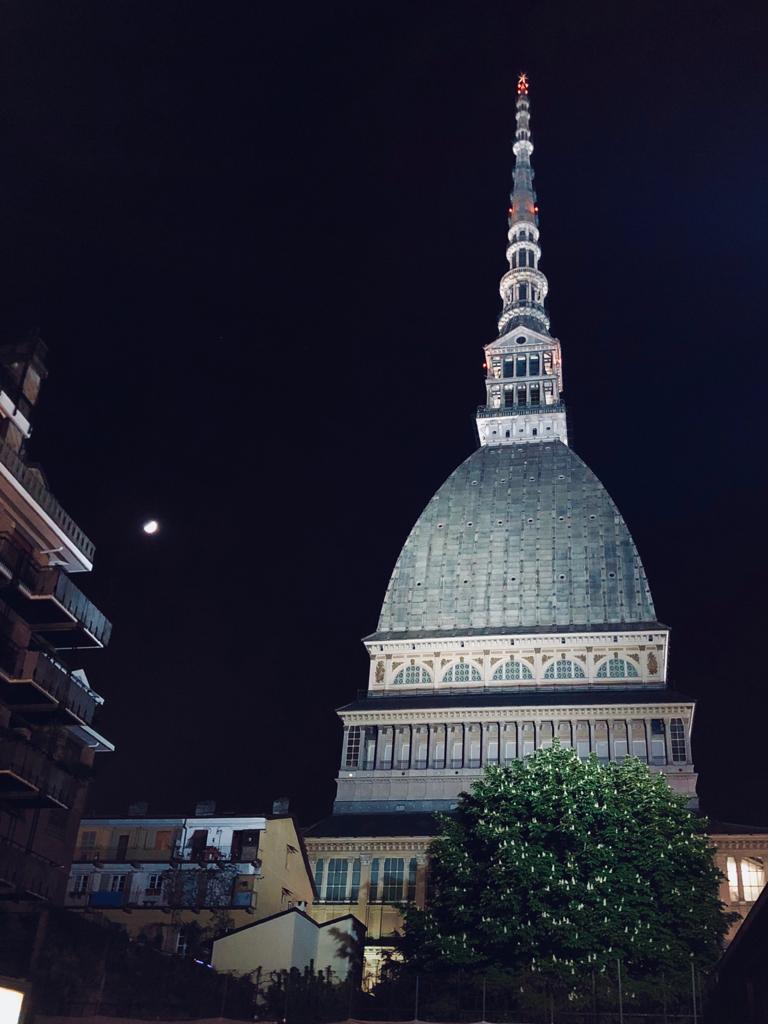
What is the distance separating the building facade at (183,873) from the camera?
2261 inches

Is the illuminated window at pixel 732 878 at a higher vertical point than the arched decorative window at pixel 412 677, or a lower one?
lower

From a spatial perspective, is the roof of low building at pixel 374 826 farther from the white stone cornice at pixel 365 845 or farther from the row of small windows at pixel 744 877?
the row of small windows at pixel 744 877

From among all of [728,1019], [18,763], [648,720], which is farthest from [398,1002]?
[648,720]

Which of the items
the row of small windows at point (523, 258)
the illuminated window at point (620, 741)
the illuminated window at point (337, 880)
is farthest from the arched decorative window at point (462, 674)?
the row of small windows at point (523, 258)

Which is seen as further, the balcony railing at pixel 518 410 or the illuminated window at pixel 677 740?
the balcony railing at pixel 518 410

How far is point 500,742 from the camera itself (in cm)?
8406

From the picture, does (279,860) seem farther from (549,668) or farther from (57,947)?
(549,668)

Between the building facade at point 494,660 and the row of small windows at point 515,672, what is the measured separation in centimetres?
12

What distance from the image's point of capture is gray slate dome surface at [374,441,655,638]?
311 feet

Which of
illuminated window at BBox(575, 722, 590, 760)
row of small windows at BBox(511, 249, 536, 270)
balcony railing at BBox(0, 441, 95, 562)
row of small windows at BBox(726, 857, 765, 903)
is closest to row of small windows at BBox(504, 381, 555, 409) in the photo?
row of small windows at BBox(511, 249, 536, 270)

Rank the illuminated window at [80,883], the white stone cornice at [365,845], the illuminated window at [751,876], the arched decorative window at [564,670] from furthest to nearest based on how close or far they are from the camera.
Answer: the arched decorative window at [564,670] < the white stone cornice at [365,845] < the illuminated window at [751,876] < the illuminated window at [80,883]

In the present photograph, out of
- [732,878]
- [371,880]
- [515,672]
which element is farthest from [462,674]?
[732,878]

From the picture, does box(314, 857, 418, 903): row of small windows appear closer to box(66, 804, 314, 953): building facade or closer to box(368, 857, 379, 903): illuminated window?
box(368, 857, 379, 903): illuminated window

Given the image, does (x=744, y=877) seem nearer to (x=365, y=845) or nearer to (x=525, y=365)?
(x=365, y=845)
